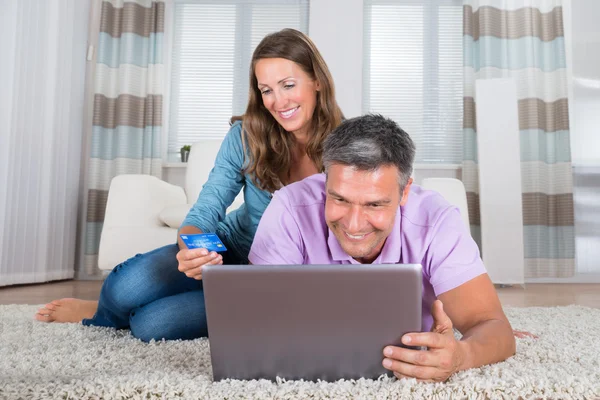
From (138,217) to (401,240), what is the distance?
2047 mm

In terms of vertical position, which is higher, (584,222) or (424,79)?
(424,79)

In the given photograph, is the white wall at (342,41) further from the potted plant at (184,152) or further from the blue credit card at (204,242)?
the blue credit card at (204,242)

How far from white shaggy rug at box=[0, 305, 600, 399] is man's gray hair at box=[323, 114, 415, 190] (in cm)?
39

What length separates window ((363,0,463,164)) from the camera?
4.42 meters

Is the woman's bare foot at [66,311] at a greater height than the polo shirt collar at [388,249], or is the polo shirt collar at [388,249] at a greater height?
the polo shirt collar at [388,249]

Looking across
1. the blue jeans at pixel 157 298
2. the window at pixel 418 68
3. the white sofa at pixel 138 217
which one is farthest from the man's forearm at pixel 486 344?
the window at pixel 418 68

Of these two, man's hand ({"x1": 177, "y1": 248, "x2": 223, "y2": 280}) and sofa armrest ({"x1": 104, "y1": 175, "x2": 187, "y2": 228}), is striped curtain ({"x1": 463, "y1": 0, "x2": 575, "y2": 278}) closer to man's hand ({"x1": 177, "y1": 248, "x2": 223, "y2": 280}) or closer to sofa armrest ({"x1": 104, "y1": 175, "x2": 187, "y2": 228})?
sofa armrest ({"x1": 104, "y1": 175, "x2": 187, "y2": 228})

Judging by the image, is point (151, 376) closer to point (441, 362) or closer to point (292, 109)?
point (441, 362)

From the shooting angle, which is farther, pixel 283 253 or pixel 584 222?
pixel 584 222

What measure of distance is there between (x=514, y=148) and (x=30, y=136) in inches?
121

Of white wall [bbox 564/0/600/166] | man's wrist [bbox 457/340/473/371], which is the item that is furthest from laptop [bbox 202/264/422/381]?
white wall [bbox 564/0/600/166]

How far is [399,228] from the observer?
1.16 m

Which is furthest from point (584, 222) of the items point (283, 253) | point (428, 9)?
point (283, 253)

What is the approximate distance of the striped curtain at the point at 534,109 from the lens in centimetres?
408
